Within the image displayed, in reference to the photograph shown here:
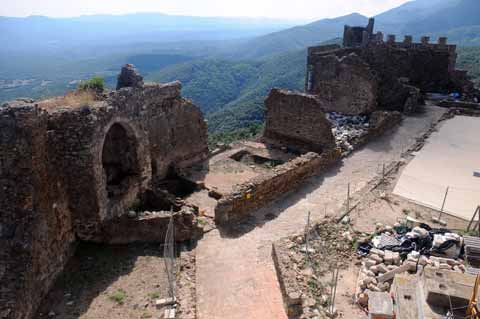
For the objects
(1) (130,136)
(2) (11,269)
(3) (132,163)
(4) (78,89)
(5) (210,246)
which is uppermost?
(4) (78,89)

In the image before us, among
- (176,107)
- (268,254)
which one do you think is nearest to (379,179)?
(268,254)

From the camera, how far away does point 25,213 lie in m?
8.85

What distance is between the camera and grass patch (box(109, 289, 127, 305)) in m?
8.95

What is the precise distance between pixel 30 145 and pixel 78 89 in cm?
417

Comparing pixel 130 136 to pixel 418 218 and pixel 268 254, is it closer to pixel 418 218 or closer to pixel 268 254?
pixel 268 254

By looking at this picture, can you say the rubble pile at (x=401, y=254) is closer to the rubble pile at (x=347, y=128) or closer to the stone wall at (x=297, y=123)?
the stone wall at (x=297, y=123)

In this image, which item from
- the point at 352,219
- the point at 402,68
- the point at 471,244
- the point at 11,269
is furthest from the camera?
the point at 402,68

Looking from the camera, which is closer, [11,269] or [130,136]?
[11,269]

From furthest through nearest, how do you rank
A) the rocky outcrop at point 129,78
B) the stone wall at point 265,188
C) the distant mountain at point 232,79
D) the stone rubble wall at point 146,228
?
the distant mountain at point 232,79
the rocky outcrop at point 129,78
the stone wall at point 265,188
the stone rubble wall at point 146,228

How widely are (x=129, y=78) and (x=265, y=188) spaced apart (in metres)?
6.37

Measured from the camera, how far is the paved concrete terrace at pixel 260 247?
347 inches

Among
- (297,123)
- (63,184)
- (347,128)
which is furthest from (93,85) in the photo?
(347,128)

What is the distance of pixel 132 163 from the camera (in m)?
13.1

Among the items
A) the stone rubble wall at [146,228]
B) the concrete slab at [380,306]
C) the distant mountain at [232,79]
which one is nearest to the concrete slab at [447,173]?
the concrete slab at [380,306]
